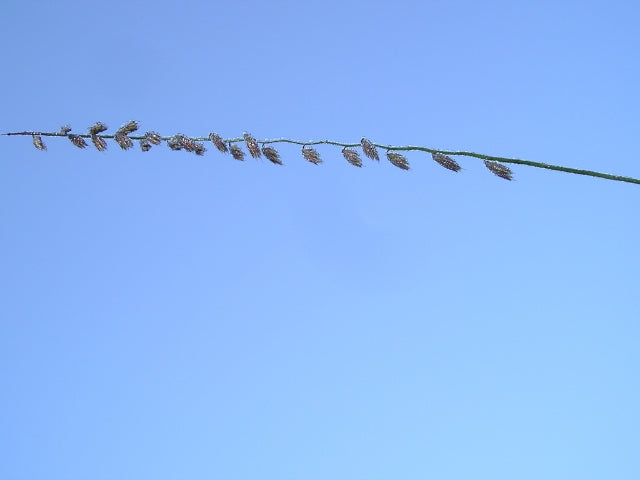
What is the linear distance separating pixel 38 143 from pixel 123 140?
58 centimetres

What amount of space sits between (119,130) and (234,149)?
0.92 meters

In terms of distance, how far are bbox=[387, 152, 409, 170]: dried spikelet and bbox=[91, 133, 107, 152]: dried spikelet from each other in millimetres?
2028

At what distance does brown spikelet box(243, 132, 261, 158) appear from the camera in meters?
4.49

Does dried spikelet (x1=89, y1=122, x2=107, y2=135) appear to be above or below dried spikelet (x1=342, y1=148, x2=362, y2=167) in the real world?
above

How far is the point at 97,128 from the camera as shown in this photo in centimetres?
468

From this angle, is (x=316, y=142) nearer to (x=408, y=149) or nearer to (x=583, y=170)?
(x=408, y=149)

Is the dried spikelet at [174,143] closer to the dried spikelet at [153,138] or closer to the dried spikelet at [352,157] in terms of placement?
the dried spikelet at [153,138]

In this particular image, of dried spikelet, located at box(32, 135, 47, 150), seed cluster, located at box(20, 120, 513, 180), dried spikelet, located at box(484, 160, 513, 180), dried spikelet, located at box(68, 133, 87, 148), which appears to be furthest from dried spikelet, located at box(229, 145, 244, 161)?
dried spikelet, located at box(484, 160, 513, 180)

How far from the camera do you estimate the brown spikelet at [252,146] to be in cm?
449

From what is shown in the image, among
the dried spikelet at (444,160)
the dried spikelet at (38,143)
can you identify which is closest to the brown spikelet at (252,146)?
the dried spikelet at (444,160)

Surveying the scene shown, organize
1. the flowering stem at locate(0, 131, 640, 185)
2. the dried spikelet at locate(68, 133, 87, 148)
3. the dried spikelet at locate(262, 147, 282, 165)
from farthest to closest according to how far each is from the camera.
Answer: the dried spikelet at locate(262, 147, 282, 165) < the dried spikelet at locate(68, 133, 87, 148) < the flowering stem at locate(0, 131, 640, 185)

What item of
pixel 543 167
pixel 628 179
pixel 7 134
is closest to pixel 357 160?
pixel 543 167

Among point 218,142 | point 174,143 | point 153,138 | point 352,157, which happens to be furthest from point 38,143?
point 352,157

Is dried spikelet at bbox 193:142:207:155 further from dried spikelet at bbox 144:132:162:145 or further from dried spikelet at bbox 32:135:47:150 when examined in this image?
dried spikelet at bbox 32:135:47:150
